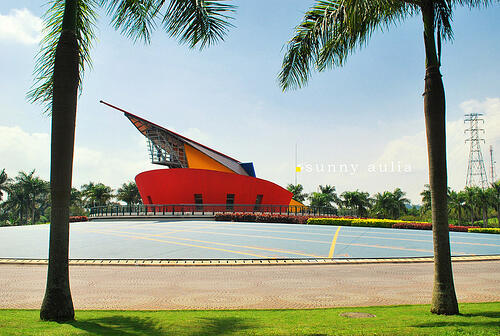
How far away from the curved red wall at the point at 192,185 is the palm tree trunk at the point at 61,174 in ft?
116

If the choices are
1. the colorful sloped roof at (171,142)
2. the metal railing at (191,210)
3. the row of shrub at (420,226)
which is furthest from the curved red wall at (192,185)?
the row of shrub at (420,226)

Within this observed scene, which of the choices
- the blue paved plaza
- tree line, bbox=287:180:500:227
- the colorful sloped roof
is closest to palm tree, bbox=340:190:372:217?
tree line, bbox=287:180:500:227

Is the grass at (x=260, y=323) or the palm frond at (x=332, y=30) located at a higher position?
the palm frond at (x=332, y=30)

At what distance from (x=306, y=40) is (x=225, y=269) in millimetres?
6541

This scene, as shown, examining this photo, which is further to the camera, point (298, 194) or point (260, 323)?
point (298, 194)

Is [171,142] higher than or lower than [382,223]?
higher

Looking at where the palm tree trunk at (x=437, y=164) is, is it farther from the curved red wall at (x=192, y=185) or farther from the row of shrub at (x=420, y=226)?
the curved red wall at (x=192, y=185)

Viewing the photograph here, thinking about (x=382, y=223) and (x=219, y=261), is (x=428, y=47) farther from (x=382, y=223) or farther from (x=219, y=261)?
(x=382, y=223)

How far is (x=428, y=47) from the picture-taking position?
6.30 metres

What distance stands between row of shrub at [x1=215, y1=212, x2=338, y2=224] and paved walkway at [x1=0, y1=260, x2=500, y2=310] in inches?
697

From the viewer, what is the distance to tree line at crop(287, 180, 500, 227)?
61.3 meters

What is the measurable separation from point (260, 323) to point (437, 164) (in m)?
3.87

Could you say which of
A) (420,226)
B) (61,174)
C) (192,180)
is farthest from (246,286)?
(192,180)

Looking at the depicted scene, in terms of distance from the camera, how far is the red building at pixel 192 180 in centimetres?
4131
